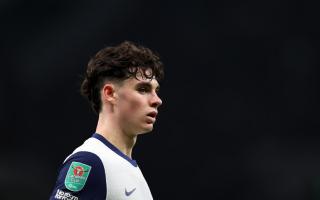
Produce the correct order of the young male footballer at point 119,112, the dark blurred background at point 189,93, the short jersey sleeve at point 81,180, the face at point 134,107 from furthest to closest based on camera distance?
the dark blurred background at point 189,93
the face at point 134,107
the young male footballer at point 119,112
the short jersey sleeve at point 81,180

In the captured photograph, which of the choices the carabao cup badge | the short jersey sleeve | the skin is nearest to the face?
the skin

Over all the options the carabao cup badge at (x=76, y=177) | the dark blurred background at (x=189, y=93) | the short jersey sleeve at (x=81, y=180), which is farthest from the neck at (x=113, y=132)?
the dark blurred background at (x=189, y=93)

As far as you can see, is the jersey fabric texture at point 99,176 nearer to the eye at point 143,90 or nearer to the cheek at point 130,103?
the cheek at point 130,103

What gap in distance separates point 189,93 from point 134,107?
7.49 meters

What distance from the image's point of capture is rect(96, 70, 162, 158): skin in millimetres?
4691

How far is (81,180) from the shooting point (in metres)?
4.26

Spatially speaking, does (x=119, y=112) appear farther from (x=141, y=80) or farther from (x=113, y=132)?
(x=141, y=80)

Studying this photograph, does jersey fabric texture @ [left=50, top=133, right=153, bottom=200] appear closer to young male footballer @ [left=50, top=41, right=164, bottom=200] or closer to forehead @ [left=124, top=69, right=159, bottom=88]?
young male footballer @ [left=50, top=41, right=164, bottom=200]

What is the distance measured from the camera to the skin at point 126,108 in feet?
15.4

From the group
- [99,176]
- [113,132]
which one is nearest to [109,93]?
[113,132]

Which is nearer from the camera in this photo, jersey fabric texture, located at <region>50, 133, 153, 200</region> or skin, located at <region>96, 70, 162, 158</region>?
jersey fabric texture, located at <region>50, 133, 153, 200</region>

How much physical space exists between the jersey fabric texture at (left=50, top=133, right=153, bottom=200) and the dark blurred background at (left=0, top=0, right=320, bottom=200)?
7.09 m

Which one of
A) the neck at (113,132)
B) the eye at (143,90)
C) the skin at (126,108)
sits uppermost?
the eye at (143,90)

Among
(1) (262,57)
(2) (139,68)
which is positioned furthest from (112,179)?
(1) (262,57)
